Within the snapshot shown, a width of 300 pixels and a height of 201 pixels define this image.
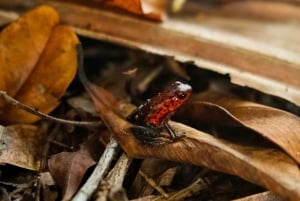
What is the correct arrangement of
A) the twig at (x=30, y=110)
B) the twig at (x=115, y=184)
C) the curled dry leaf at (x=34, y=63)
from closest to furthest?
the twig at (x=115, y=184) → the twig at (x=30, y=110) → the curled dry leaf at (x=34, y=63)

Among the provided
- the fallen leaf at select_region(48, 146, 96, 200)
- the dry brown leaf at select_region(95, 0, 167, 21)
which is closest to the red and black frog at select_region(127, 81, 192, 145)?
the fallen leaf at select_region(48, 146, 96, 200)

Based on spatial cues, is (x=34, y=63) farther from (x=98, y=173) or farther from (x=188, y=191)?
(x=188, y=191)

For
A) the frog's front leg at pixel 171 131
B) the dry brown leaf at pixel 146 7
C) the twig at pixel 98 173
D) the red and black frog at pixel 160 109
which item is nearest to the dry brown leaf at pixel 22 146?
the twig at pixel 98 173

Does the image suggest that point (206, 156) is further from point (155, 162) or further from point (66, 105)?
point (66, 105)

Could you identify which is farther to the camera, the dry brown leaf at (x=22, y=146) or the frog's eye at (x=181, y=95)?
the frog's eye at (x=181, y=95)

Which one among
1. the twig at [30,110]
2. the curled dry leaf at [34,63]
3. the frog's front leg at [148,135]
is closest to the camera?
the frog's front leg at [148,135]

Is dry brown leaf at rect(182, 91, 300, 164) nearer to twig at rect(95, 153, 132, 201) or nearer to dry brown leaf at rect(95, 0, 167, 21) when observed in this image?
twig at rect(95, 153, 132, 201)

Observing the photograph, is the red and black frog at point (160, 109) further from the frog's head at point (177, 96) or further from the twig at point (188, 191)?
the twig at point (188, 191)
